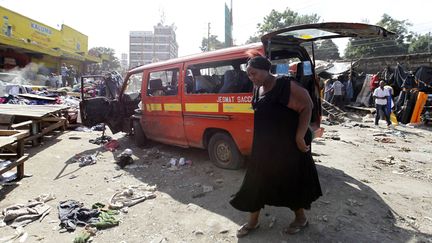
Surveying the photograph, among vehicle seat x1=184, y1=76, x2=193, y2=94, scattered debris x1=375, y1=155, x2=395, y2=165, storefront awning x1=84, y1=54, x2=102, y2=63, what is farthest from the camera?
storefront awning x1=84, y1=54, x2=102, y2=63

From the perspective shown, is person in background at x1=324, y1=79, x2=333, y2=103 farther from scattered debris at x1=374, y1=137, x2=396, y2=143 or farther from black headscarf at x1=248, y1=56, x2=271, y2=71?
black headscarf at x1=248, y1=56, x2=271, y2=71

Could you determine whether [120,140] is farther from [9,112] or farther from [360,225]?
[360,225]

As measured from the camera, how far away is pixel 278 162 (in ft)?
9.38

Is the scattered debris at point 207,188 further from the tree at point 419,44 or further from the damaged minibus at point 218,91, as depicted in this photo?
the tree at point 419,44

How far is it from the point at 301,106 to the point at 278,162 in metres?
0.56

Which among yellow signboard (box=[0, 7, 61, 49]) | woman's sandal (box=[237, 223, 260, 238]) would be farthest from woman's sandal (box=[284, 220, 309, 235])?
yellow signboard (box=[0, 7, 61, 49])

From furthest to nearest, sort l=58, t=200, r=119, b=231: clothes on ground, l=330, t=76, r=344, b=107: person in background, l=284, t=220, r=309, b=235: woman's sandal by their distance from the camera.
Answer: l=330, t=76, r=344, b=107: person in background → l=58, t=200, r=119, b=231: clothes on ground → l=284, t=220, r=309, b=235: woman's sandal

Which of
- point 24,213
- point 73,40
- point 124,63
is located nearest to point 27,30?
point 73,40

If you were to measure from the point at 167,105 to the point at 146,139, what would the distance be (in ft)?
4.95

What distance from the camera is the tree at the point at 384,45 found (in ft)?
139

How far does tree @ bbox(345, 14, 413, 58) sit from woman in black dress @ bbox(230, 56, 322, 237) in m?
43.3

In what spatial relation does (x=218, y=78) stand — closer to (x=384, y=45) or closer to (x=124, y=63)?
(x=384, y=45)

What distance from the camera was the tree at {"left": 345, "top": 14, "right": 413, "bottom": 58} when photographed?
4228 cm

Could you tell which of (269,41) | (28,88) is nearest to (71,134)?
(28,88)
